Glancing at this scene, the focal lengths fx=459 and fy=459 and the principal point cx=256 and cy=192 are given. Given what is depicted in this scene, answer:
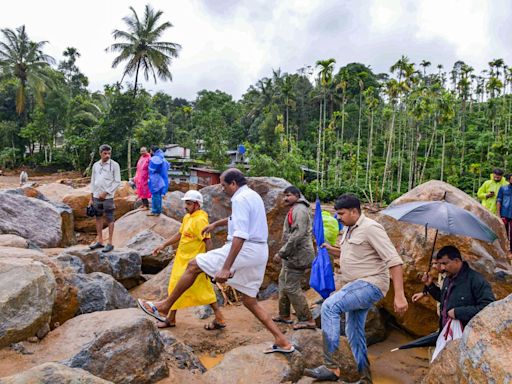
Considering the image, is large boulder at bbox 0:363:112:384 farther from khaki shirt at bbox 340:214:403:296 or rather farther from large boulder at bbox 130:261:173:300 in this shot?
large boulder at bbox 130:261:173:300

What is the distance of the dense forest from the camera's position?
25047mm

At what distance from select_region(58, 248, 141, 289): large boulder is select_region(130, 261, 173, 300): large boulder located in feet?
0.62

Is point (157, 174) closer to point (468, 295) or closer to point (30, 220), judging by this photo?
point (30, 220)

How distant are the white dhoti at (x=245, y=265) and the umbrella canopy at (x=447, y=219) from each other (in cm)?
121

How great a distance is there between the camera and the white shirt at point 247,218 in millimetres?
3626

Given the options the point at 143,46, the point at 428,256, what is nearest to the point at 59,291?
the point at 428,256

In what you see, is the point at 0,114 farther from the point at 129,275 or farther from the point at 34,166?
the point at 129,275

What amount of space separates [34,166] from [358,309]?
106ft

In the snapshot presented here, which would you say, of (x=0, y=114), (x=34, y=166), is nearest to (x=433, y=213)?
(x=34, y=166)

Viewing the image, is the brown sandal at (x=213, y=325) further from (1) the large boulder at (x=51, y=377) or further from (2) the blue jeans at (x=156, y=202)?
(2) the blue jeans at (x=156, y=202)

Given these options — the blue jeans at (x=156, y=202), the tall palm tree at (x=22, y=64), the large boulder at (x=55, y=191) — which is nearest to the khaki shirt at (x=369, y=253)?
the blue jeans at (x=156, y=202)

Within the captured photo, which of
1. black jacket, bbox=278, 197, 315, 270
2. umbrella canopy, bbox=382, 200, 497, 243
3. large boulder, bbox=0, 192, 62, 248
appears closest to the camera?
umbrella canopy, bbox=382, 200, 497, 243

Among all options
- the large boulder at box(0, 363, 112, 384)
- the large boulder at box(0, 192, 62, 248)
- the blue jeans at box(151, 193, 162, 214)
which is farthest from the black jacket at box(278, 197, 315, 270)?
the large boulder at box(0, 192, 62, 248)

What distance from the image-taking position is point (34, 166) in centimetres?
3169
